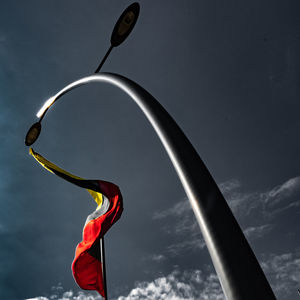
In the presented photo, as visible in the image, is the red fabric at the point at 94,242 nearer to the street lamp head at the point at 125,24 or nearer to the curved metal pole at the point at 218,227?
the street lamp head at the point at 125,24

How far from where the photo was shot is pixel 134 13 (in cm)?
587

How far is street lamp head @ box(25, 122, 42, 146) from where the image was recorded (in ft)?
27.8

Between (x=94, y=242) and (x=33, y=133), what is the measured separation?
4.49m

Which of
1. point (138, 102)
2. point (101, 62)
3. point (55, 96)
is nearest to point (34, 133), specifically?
point (55, 96)

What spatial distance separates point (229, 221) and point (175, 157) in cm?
95

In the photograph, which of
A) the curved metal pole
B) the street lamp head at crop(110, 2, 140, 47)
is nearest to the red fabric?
the street lamp head at crop(110, 2, 140, 47)

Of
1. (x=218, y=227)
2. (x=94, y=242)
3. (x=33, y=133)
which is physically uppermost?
(x=33, y=133)

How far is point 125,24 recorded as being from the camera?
603 cm

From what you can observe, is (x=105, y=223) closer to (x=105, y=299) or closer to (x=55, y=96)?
(x=105, y=299)

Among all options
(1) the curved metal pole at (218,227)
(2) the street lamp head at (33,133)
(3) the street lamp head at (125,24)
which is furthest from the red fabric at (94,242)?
(1) the curved metal pole at (218,227)

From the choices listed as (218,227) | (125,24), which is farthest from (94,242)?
(218,227)

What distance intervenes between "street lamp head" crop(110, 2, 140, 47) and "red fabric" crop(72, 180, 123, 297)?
209 inches

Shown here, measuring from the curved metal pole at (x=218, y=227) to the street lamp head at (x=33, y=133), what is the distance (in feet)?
22.1

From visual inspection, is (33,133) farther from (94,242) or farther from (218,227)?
(218,227)
